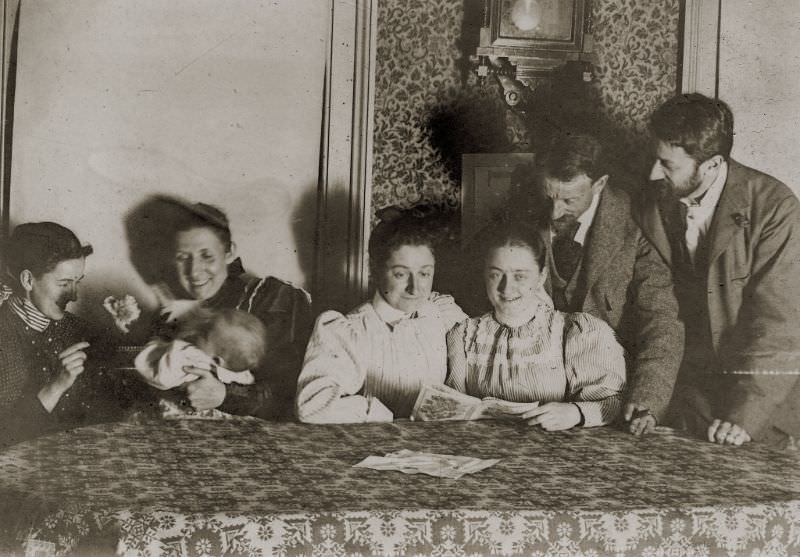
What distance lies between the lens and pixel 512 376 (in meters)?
3.91

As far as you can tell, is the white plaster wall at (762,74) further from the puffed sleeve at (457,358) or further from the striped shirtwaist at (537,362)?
the puffed sleeve at (457,358)

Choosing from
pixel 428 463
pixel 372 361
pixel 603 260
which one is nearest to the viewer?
pixel 428 463

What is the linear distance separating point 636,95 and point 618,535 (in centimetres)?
195

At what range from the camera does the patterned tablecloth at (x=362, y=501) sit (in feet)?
8.67

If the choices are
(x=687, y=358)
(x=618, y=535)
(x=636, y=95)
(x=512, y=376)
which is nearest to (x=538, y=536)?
(x=618, y=535)

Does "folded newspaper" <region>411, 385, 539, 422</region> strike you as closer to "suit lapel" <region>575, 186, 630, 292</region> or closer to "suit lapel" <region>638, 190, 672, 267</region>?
"suit lapel" <region>575, 186, 630, 292</region>

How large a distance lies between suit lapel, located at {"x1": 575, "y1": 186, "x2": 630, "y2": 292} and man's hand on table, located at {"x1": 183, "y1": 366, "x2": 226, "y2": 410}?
5.07ft

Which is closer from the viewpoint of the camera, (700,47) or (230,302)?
(230,302)

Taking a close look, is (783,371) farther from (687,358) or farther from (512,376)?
(512,376)

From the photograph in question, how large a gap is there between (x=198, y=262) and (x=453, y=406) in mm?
1152

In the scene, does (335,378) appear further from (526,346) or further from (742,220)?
(742,220)

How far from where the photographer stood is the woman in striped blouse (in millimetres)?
3902

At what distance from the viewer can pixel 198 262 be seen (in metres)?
3.80

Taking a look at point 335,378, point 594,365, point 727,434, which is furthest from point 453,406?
point 727,434
